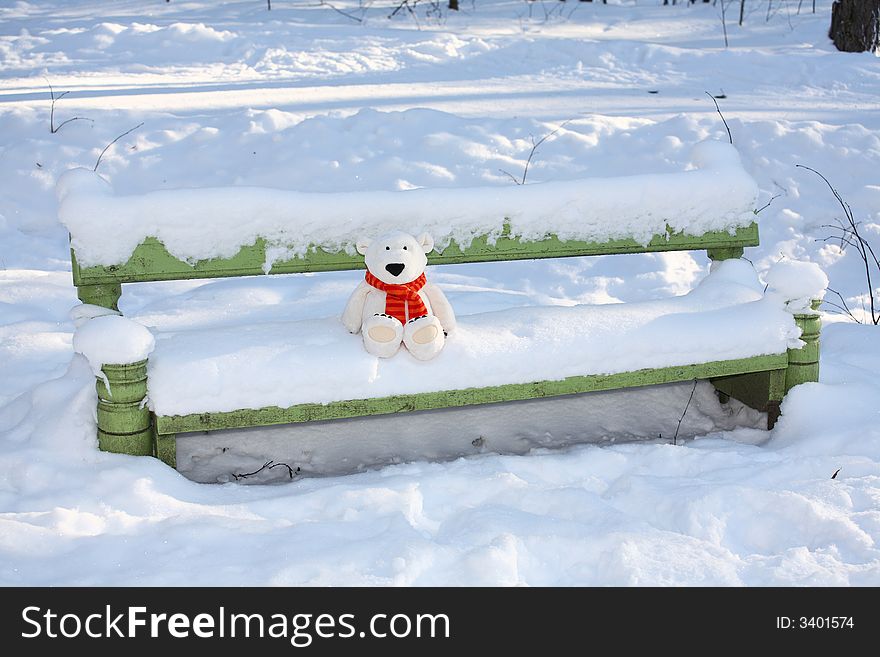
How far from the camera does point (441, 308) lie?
323cm

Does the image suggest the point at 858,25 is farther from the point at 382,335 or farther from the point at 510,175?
the point at 382,335

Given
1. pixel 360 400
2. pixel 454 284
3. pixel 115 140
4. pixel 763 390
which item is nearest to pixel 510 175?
pixel 454 284

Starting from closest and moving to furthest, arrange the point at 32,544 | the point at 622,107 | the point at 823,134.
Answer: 1. the point at 32,544
2. the point at 823,134
3. the point at 622,107

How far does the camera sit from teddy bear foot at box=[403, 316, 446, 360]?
3109 millimetres

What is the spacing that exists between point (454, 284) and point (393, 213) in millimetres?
1801

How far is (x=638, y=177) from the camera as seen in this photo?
11.9 ft

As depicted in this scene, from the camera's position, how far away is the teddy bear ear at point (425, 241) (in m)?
3.23

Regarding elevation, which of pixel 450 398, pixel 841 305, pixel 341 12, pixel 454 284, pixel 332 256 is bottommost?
pixel 841 305

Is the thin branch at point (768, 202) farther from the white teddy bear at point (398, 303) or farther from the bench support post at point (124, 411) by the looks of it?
the bench support post at point (124, 411)

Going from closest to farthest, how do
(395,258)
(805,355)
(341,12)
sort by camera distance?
(395,258) < (805,355) < (341,12)

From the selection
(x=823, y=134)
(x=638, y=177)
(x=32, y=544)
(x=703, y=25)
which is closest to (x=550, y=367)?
(x=638, y=177)

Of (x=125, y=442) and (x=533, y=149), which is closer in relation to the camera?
(x=125, y=442)
